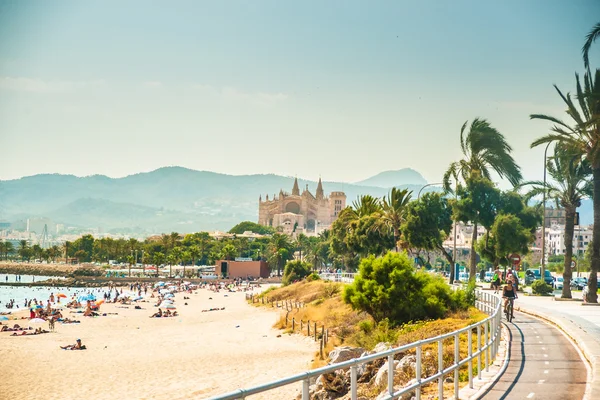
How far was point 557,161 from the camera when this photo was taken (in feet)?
139

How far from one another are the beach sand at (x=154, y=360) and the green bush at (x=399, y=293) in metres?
3.98

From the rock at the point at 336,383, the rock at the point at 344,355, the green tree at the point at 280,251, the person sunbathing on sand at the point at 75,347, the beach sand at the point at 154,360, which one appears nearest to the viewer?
the rock at the point at 336,383

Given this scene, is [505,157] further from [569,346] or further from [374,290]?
[569,346]

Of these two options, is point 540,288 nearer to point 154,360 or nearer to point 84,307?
point 154,360

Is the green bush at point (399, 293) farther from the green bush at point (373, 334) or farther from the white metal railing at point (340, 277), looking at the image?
the white metal railing at point (340, 277)

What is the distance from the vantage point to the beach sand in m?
27.2

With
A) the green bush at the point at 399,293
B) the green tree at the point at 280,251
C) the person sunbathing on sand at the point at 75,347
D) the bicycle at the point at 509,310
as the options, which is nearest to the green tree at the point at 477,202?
the green bush at the point at 399,293

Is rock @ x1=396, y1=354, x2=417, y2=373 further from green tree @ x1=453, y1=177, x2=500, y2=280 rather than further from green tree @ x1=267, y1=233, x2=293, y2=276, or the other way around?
green tree @ x1=267, y1=233, x2=293, y2=276

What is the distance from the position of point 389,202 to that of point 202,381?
111 feet

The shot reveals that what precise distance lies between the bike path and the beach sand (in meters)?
8.60

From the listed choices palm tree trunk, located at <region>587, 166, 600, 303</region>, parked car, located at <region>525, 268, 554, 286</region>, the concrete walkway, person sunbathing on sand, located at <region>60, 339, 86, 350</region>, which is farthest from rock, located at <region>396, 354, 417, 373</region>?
parked car, located at <region>525, 268, 554, 286</region>

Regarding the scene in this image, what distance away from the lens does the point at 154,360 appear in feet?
114

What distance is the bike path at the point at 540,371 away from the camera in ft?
38.1

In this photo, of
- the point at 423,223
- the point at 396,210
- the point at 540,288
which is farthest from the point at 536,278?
the point at 540,288
